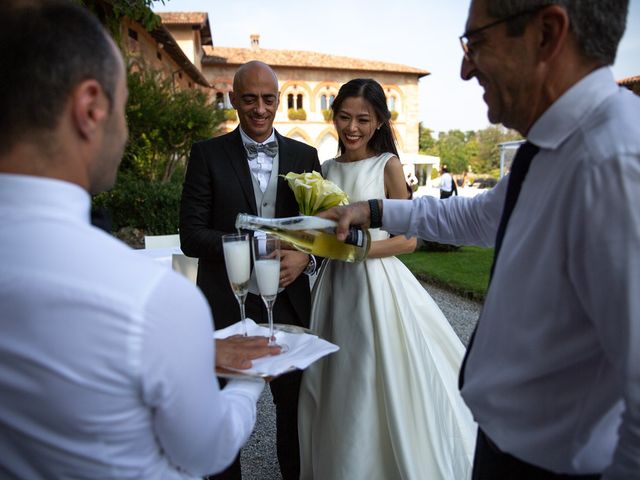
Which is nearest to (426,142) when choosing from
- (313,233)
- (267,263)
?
(313,233)

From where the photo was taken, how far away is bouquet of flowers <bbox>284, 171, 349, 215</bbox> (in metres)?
2.07

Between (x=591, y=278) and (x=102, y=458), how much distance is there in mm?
1047

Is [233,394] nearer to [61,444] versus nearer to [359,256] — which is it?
[61,444]

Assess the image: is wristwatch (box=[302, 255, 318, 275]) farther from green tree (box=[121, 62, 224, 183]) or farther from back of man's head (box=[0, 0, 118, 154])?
green tree (box=[121, 62, 224, 183])

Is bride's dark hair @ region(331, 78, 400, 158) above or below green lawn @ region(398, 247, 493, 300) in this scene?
above

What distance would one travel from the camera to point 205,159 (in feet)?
8.20

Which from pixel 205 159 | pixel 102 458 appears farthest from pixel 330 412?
pixel 102 458

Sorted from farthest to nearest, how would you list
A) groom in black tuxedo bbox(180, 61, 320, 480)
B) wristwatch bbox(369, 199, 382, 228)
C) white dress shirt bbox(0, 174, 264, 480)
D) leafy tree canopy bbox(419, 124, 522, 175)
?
1. leafy tree canopy bbox(419, 124, 522, 175)
2. groom in black tuxedo bbox(180, 61, 320, 480)
3. wristwatch bbox(369, 199, 382, 228)
4. white dress shirt bbox(0, 174, 264, 480)

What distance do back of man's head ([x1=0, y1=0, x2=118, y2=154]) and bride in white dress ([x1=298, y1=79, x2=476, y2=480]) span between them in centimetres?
190

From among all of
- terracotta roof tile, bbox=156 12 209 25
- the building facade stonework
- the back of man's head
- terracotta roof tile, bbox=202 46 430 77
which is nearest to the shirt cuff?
the back of man's head

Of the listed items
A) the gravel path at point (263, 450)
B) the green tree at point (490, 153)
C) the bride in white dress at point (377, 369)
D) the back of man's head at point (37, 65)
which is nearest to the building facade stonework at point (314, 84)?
the gravel path at point (263, 450)

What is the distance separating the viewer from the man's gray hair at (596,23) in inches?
39.3

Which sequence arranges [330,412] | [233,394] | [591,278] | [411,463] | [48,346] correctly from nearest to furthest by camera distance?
1. [48,346]
2. [591,278]
3. [233,394]
4. [411,463]
5. [330,412]

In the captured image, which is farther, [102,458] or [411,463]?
[411,463]
